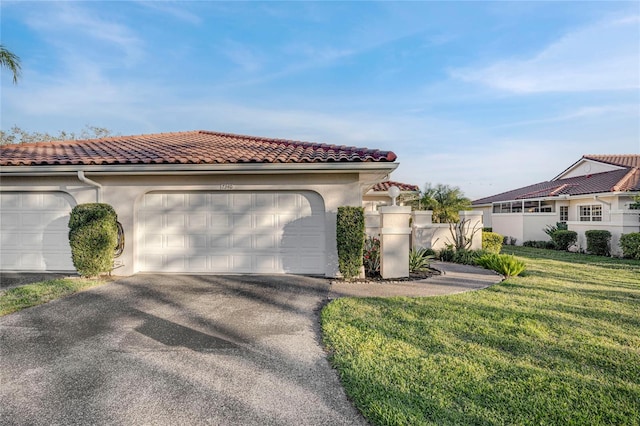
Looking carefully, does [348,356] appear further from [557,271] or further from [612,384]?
[557,271]

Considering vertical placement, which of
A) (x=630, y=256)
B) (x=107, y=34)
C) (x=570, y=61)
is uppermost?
(x=107, y=34)

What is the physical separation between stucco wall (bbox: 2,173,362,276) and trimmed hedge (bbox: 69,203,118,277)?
72 centimetres

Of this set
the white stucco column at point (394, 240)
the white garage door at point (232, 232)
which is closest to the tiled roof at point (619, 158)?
the white stucco column at point (394, 240)

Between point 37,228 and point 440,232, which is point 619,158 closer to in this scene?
point 440,232

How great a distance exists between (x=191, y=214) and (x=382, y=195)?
928 centimetres

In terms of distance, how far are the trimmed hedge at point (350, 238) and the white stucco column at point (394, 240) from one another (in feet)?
2.86

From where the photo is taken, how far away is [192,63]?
44.7 ft

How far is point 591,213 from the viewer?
1733 cm

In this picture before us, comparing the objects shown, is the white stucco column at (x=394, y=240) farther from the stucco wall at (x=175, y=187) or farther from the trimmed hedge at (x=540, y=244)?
the trimmed hedge at (x=540, y=244)

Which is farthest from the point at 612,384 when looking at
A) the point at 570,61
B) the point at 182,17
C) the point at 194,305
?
the point at 182,17

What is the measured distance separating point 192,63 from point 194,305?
11808 millimetres

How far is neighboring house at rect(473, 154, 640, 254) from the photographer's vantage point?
595 inches

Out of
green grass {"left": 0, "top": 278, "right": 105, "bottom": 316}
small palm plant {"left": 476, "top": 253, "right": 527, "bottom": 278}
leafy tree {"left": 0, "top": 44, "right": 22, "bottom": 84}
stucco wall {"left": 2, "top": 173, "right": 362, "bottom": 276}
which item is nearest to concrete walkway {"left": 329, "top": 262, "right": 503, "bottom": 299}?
small palm plant {"left": 476, "top": 253, "right": 527, "bottom": 278}

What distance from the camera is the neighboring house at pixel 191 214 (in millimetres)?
8320
